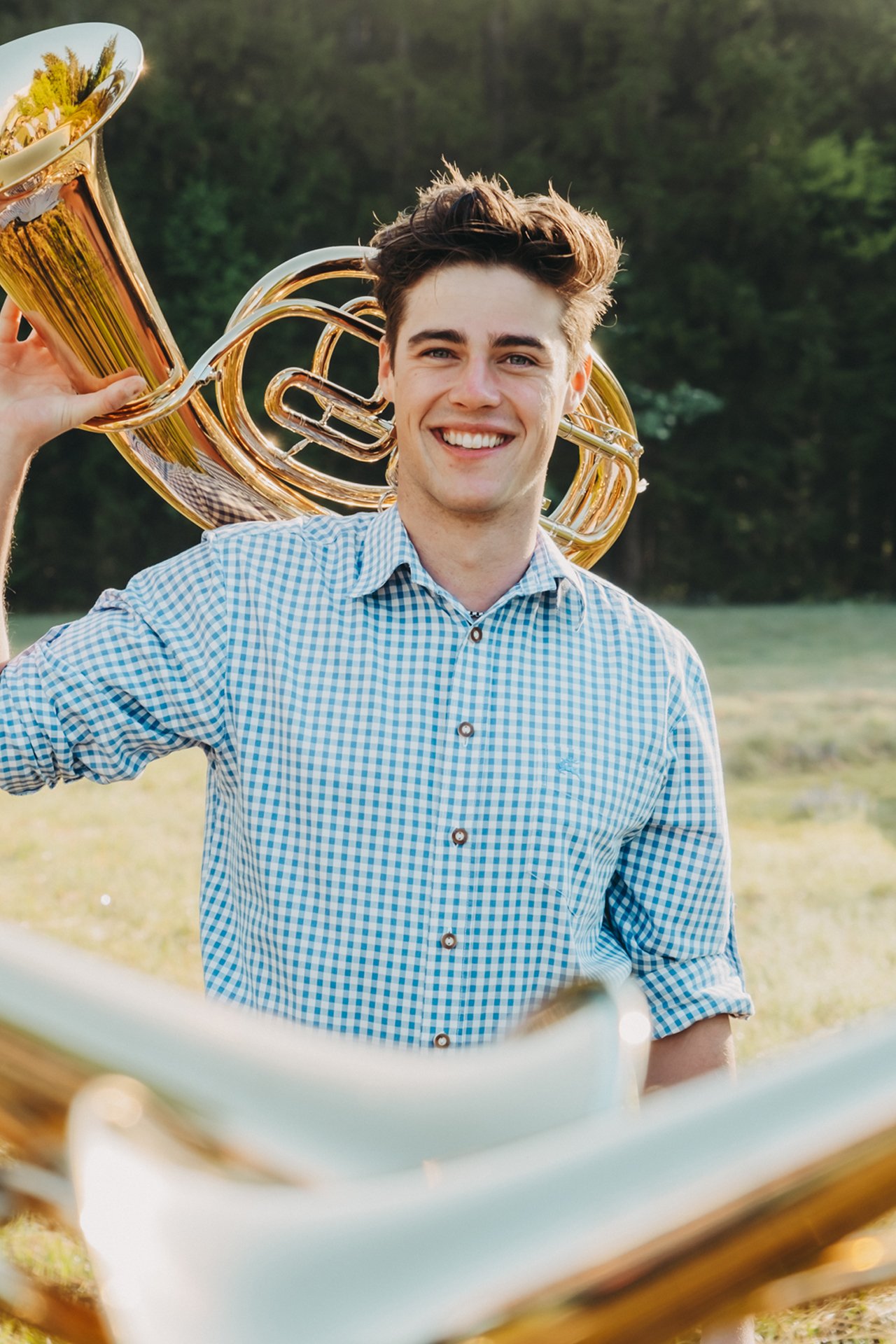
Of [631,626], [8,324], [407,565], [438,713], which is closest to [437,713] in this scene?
[438,713]

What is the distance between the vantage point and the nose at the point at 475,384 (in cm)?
151

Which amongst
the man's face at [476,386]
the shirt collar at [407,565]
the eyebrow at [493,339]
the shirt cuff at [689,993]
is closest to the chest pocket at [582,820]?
the shirt cuff at [689,993]

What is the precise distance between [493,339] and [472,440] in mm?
123

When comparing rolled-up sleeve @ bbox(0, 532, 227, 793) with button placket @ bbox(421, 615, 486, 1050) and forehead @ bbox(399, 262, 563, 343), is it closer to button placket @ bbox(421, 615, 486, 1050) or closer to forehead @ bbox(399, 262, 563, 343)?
button placket @ bbox(421, 615, 486, 1050)

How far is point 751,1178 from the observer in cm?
36

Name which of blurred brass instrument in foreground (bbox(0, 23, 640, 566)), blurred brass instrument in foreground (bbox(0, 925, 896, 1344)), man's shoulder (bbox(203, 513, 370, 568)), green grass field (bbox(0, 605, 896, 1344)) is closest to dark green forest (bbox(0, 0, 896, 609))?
green grass field (bbox(0, 605, 896, 1344))

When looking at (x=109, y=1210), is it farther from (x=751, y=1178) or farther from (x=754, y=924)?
(x=754, y=924)

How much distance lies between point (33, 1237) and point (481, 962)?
809 mm

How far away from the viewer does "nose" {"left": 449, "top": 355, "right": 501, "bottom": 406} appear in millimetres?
1506

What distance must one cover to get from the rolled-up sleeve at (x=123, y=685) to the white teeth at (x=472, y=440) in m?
0.32

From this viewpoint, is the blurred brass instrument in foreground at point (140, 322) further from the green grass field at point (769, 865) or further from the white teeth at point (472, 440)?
the green grass field at point (769, 865)

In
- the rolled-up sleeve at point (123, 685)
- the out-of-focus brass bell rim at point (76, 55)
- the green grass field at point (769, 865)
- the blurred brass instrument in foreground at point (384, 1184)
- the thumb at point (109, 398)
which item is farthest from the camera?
the green grass field at point (769, 865)

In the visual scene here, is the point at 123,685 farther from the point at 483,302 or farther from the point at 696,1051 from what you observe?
the point at 696,1051

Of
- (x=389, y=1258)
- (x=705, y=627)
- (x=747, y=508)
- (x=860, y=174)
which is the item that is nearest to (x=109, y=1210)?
(x=389, y=1258)
